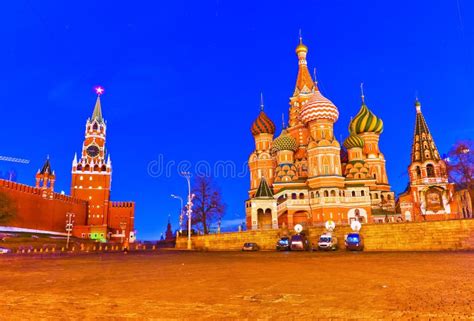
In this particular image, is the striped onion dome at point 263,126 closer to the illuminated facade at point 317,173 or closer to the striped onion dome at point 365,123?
the illuminated facade at point 317,173

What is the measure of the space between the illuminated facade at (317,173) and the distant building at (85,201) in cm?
3666

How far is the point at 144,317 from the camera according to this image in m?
5.54

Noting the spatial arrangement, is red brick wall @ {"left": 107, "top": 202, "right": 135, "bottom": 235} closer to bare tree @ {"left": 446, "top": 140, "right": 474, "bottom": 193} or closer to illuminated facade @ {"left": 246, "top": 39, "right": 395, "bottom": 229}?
illuminated facade @ {"left": 246, "top": 39, "right": 395, "bottom": 229}

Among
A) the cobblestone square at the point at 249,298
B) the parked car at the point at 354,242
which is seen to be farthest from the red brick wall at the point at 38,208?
the cobblestone square at the point at 249,298

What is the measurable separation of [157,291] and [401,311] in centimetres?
505

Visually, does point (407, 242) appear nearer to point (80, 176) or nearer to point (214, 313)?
point (214, 313)

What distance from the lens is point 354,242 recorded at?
28.0m

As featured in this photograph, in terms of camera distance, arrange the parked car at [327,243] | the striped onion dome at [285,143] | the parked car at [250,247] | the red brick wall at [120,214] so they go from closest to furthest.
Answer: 1. the parked car at [327,243]
2. the parked car at [250,247]
3. the striped onion dome at [285,143]
4. the red brick wall at [120,214]

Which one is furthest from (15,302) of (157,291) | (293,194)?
(293,194)

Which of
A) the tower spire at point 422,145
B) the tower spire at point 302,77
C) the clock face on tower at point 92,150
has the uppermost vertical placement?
the tower spire at point 302,77

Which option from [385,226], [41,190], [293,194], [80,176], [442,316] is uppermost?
[80,176]

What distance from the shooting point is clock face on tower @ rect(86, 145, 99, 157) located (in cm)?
8659

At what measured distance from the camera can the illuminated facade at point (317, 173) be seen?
4609 cm

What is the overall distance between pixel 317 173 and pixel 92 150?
6054 centimetres
